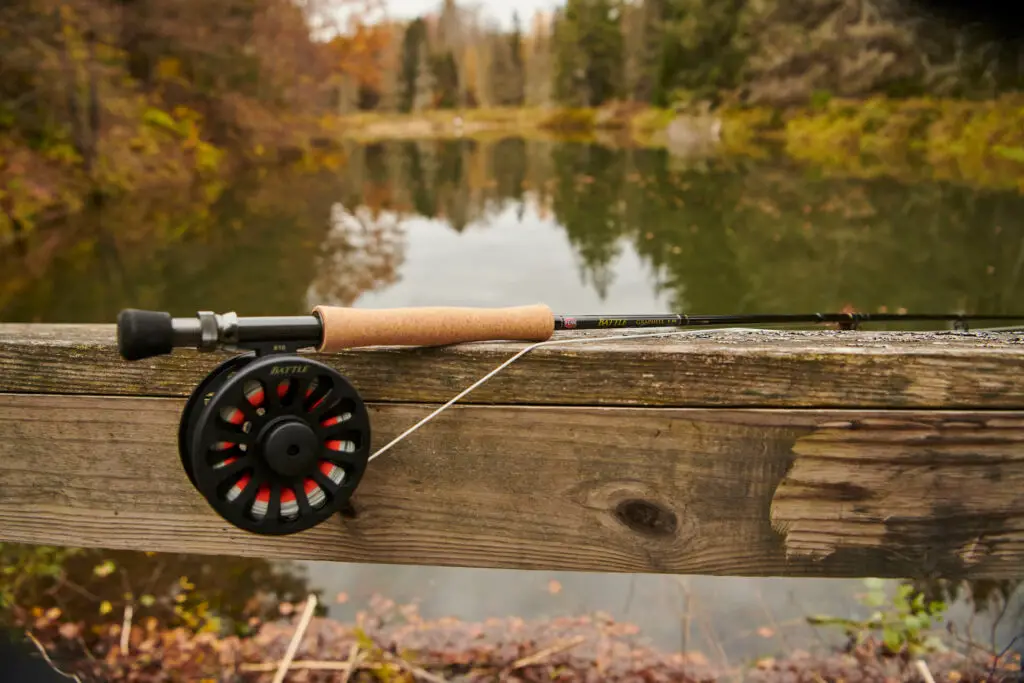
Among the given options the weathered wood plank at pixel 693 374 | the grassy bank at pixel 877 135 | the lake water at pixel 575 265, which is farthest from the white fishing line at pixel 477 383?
the grassy bank at pixel 877 135

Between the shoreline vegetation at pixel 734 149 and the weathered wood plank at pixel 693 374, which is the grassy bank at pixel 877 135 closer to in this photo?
the shoreline vegetation at pixel 734 149

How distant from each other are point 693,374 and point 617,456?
0.13 m

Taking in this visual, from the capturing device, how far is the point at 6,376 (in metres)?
1.10

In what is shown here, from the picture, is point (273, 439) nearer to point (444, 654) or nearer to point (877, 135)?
point (444, 654)

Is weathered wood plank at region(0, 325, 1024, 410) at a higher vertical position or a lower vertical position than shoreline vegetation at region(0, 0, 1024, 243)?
lower

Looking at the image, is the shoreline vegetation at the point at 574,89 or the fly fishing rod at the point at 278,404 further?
the shoreline vegetation at the point at 574,89

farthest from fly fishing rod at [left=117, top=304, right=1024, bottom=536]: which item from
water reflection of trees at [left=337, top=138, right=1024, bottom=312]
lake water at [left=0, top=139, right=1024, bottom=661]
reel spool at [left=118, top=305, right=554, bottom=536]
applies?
water reflection of trees at [left=337, top=138, right=1024, bottom=312]

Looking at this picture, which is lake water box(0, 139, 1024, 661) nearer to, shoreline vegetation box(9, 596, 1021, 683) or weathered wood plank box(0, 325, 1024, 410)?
shoreline vegetation box(9, 596, 1021, 683)

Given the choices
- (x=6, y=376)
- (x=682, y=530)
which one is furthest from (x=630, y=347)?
(x=6, y=376)

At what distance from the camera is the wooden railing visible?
1.04 m

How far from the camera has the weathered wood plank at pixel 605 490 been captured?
1.06 metres

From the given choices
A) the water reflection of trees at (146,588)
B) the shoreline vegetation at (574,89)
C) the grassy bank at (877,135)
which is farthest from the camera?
the grassy bank at (877,135)

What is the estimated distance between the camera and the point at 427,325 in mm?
1018

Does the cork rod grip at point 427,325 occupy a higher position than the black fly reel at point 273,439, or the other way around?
the cork rod grip at point 427,325
